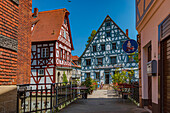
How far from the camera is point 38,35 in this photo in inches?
836

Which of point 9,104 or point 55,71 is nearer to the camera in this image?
point 9,104

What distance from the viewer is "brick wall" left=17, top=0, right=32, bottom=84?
6.83 meters

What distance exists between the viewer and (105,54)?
26.1 metres

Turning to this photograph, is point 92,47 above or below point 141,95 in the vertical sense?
above

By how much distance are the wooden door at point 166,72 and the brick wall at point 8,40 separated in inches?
182

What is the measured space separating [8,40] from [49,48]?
14991 millimetres

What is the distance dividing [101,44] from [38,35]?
32.4ft

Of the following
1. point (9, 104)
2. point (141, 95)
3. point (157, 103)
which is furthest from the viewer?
point (141, 95)

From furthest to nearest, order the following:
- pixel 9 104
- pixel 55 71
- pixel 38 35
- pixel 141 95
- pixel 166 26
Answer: pixel 38 35, pixel 55 71, pixel 141 95, pixel 9 104, pixel 166 26

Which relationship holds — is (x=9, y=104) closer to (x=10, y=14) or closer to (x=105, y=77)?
(x=10, y=14)

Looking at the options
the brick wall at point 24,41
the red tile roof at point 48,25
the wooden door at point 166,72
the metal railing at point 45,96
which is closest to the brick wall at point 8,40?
the metal railing at point 45,96

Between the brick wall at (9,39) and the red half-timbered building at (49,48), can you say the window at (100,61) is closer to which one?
the red half-timbered building at (49,48)

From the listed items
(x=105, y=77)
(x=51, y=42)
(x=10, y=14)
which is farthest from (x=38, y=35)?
(x=10, y=14)

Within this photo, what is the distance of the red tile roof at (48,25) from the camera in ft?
67.4
